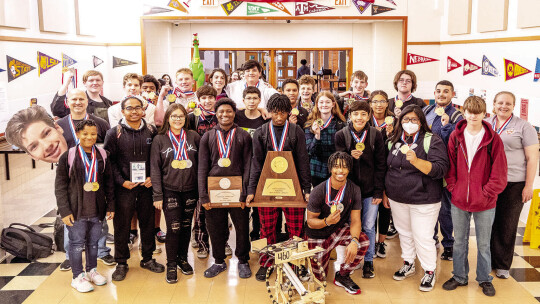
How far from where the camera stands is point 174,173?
439 cm

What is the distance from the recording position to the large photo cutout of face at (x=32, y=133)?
489 cm

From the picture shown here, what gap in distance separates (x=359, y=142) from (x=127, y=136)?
2.04 metres

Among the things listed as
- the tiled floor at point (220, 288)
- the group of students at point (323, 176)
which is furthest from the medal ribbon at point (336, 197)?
the tiled floor at point (220, 288)

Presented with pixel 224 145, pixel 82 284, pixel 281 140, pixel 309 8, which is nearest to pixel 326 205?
pixel 281 140

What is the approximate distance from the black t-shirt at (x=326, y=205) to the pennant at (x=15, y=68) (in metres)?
3.74

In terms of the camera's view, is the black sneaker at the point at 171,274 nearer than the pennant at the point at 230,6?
Yes

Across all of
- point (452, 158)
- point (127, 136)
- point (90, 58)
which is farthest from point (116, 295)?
point (90, 58)

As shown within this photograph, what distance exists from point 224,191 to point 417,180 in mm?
1649

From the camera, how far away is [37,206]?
20.6ft

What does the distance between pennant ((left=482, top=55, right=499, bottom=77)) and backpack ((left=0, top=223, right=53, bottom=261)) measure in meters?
5.91

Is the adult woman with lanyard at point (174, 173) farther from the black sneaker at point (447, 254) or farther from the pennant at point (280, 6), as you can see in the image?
the pennant at point (280, 6)

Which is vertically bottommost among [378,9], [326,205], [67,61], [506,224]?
[506,224]

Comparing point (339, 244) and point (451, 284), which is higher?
point (339, 244)

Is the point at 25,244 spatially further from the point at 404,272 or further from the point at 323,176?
the point at 404,272
